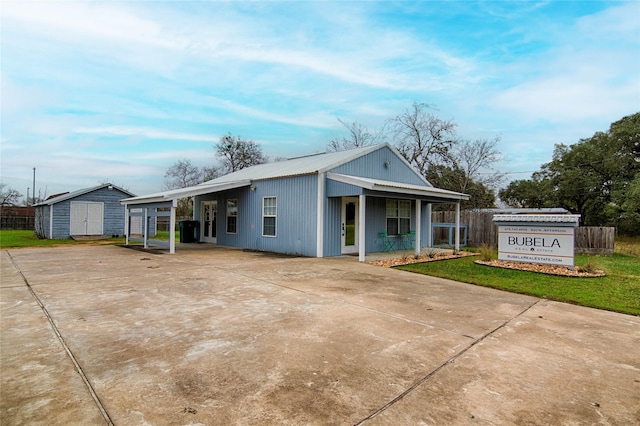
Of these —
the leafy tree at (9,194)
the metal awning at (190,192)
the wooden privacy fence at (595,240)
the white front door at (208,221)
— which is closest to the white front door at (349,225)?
the metal awning at (190,192)

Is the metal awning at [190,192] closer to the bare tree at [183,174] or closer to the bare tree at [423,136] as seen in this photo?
the bare tree at [423,136]

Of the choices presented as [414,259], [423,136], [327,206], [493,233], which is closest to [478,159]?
[423,136]

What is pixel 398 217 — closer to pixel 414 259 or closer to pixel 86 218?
pixel 414 259

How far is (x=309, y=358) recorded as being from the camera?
335 cm

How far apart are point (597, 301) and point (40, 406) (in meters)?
7.68

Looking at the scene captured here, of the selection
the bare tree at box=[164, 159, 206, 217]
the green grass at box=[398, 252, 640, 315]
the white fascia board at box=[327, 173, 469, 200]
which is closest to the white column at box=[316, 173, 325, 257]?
the white fascia board at box=[327, 173, 469, 200]

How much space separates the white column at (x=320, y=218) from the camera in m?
11.7

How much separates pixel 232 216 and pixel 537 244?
11.8 meters

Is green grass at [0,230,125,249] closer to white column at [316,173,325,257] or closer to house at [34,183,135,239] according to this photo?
house at [34,183,135,239]

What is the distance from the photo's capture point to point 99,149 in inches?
973

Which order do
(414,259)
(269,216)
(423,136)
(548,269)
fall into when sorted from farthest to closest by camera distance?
(423,136) → (269,216) → (414,259) → (548,269)

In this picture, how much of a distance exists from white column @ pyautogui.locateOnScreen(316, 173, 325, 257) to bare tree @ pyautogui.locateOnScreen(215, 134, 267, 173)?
958 inches

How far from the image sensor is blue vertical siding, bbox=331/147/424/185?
13.2 m

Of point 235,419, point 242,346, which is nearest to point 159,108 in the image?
point 242,346
